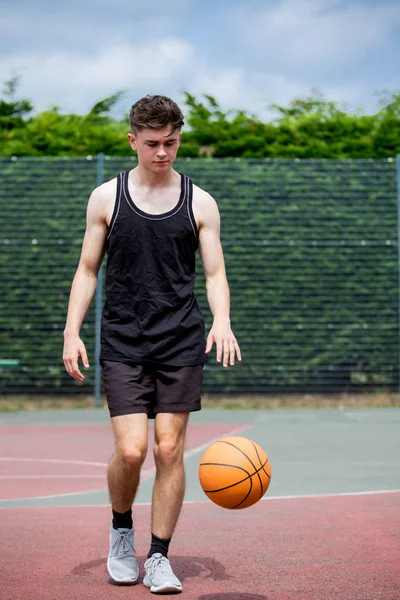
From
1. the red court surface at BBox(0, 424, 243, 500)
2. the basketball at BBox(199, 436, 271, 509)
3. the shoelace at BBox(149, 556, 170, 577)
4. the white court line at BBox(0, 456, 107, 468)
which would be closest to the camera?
the basketball at BBox(199, 436, 271, 509)

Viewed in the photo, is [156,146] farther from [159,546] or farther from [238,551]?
[238,551]

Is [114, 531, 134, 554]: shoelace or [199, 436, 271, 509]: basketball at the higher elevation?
[199, 436, 271, 509]: basketball

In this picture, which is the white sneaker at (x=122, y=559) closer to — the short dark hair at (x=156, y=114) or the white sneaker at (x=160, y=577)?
the white sneaker at (x=160, y=577)

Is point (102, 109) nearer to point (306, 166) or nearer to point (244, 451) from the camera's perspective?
point (306, 166)

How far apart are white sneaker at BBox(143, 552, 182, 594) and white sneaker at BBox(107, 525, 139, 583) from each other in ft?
0.24

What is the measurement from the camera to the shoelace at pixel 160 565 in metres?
4.36

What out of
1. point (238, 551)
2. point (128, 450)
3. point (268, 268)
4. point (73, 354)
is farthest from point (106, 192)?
point (268, 268)

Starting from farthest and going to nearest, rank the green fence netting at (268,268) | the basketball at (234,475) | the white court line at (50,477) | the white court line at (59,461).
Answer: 1. the green fence netting at (268,268)
2. the white court line at (59,461)
3. the white court line at (50,477)
4. the basketball at (234,475)

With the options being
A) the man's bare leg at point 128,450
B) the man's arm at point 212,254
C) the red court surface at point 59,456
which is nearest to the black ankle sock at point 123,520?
the man's bare leg at point 128,450

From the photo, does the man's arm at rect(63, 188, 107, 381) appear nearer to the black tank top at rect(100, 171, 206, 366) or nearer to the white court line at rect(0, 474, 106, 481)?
the black tank top at rect(100, 171, 206, 366)

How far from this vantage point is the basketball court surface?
175 inches

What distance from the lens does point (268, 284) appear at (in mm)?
13578

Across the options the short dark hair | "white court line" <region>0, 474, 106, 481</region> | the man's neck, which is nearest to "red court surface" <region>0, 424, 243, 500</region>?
"white court line" <region>0, 474, 106, 481</region>

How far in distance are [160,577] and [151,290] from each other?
1.18 metres
